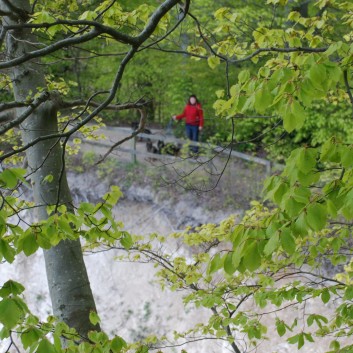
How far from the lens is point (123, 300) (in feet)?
35.5

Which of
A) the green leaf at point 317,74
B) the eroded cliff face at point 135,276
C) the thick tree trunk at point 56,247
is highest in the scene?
the green leaf at point 317,74

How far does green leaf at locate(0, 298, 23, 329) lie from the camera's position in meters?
1.97

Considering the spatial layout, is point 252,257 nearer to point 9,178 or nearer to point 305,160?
point 305,160

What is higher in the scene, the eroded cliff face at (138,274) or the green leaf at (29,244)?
the green leaf at (29,244)

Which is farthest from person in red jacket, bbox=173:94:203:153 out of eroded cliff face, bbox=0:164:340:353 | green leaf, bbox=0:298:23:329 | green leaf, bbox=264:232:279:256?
green leaf, bbox=0:298:23:329

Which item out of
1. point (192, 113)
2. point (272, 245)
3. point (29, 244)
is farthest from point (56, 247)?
point (192, 113)

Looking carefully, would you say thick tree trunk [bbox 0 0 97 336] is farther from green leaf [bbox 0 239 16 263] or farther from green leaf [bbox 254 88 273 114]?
green leaf [bbox 254 88 273 114]

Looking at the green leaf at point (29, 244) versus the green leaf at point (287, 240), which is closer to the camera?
the green leaf at point (287, 240)

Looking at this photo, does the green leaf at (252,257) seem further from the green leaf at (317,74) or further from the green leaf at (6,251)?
the green leaf at (6,251)

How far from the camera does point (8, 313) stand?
1982mm

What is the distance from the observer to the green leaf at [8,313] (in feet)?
6.48

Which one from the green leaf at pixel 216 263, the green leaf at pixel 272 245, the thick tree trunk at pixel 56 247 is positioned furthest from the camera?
the thick tree trunk at pixel 56 247

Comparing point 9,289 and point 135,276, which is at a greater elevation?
point 9,289

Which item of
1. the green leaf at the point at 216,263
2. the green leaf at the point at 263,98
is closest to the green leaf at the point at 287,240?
the green leaf at the point at 216,263
